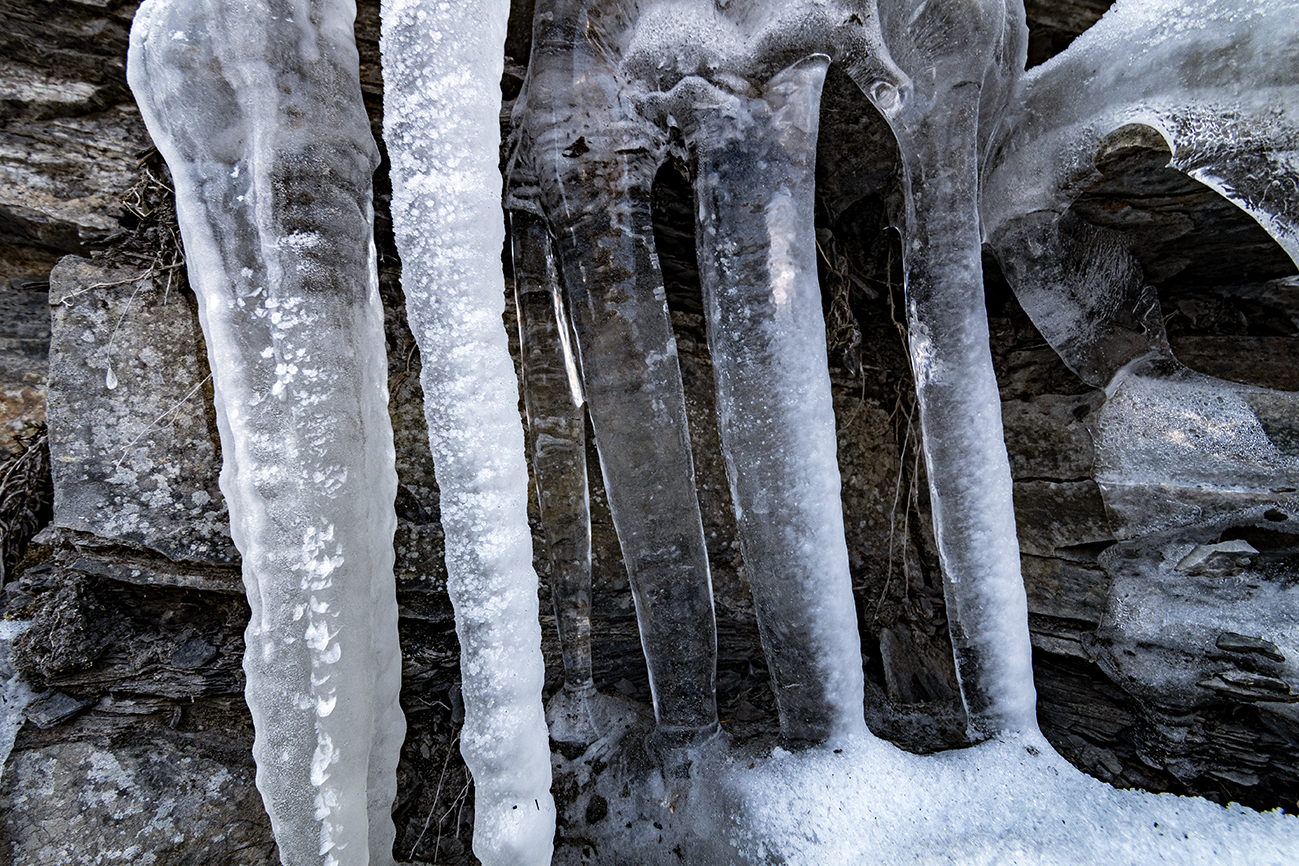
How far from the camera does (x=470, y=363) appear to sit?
3.46 ft

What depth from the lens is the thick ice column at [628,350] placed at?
132 centimetres

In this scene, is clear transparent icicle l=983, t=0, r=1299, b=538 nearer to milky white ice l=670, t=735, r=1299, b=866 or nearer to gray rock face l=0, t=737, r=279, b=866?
milky white ice l=670, t=735, r=1299, b=866

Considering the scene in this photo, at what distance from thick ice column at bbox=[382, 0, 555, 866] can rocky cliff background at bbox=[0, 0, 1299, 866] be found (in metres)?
0.47

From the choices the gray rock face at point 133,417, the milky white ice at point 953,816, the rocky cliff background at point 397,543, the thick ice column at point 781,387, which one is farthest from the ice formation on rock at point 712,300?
the gray rock face at point 133,417

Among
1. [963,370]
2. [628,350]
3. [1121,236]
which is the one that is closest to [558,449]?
[628,350]

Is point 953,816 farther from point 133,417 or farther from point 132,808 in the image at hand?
point 133,417

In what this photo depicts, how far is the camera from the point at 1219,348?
1.66 meters

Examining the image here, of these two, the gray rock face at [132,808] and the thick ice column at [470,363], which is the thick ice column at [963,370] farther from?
the gray rock face at [132,808]

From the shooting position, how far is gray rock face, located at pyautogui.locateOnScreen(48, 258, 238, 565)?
138cm

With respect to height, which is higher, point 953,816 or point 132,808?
point 132,808

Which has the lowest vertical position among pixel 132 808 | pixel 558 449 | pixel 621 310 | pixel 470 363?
pixel 132 808

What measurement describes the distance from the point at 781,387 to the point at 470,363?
2.01 ft

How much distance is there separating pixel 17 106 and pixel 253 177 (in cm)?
97

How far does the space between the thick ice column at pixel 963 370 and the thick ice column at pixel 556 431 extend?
82cm
